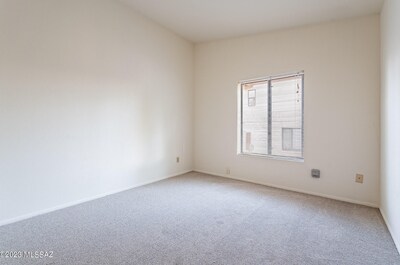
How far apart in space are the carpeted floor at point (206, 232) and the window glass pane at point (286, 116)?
2.91ft

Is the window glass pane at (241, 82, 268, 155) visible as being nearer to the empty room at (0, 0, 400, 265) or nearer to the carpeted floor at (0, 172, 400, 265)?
the empty room at (0, 0, 400, 265)

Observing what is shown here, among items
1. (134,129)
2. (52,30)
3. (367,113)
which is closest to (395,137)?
(367,113)

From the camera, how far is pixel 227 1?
300 cm

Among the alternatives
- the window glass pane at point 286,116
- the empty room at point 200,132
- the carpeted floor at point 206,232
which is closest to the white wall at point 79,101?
the empty room at point 200,132

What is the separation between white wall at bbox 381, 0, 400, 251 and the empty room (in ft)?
0.09

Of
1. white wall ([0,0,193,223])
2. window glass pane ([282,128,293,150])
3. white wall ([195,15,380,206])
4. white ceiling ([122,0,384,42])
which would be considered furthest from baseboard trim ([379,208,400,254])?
white wall ([0,0,193,223])

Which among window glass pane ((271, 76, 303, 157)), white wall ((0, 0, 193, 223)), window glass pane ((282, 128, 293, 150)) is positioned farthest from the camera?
window glass pane ((282, 128, 293, 150))

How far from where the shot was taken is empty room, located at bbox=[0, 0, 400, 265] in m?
2.05

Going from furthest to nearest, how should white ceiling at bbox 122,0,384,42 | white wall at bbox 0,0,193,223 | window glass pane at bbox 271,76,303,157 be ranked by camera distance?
window glass pane at bbox 271,76,303,157 → white ceiling at bbox 122,0,384,42 → white wall at bbox 0,0,193,223

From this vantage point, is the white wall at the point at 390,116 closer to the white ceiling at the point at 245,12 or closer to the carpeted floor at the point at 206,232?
the carpeted floor at the point at 206,232

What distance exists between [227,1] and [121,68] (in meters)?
1.79

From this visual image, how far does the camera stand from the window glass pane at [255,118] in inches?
157

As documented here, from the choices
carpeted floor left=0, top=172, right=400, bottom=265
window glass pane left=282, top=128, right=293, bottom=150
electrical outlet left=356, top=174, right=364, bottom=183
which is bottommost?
carpeted floor left=0, top=172, right=400, bottom=265

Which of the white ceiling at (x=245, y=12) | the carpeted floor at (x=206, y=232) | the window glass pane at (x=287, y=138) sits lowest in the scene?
the carpeted floor at (x=206, y=232)
